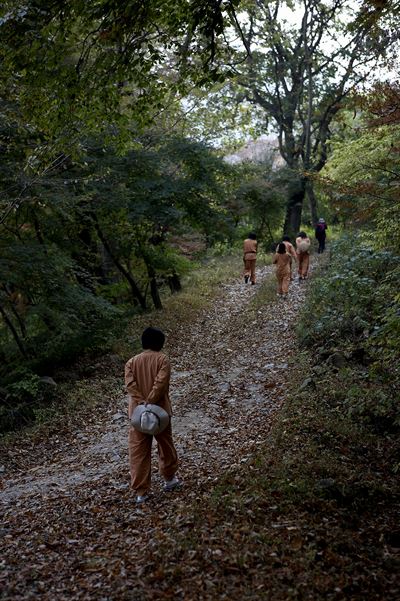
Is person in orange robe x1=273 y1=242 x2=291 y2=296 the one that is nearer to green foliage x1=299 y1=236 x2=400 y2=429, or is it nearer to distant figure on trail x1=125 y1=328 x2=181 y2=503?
green foliage x1=299 y1=236 x2=400 y2=429

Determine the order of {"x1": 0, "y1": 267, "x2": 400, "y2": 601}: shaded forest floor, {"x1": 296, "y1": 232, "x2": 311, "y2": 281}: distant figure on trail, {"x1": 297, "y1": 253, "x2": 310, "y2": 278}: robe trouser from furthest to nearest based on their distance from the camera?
1. {"x1": 297, "y1": 253, "x2": 310, "y2": 278}: robe trouser
2. {"x1": 296, "y1": 232, "x2": 311, "y2": 281}: distant figure on trail
3. {"x1": 0, "y1": 267, "x2": 400, "y2": 601}: shaded forest floor

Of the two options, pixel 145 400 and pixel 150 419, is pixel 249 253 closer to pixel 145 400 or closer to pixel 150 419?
pixel 145 400

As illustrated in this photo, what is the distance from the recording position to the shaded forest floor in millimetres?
4648

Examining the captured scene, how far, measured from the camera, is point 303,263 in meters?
19.8

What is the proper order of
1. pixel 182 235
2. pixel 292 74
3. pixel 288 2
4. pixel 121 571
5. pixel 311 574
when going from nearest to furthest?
pixel 311 574, pixel 121 571, pixel 182 235, pixel 288 2, pixel 292 74

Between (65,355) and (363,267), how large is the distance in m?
7.56

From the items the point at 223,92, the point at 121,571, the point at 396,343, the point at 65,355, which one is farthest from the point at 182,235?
the point at 121,571

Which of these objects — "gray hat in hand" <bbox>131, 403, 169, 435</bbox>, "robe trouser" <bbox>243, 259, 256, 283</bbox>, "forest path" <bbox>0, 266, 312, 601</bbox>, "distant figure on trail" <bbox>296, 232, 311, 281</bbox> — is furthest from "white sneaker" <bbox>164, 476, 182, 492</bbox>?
"robe trouser" <bbox>243, 259, 256, 283</bbox>

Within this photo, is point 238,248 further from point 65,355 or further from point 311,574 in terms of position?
point 311,574

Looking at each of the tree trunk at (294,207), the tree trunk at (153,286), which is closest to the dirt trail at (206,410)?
the tree trunk at (153,286)

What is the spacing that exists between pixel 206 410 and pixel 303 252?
10261mm

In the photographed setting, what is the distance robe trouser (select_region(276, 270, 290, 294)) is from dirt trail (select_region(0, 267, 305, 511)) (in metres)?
1.47

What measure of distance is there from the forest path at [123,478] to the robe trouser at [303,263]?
479 centimetres

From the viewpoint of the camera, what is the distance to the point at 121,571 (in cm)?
494
